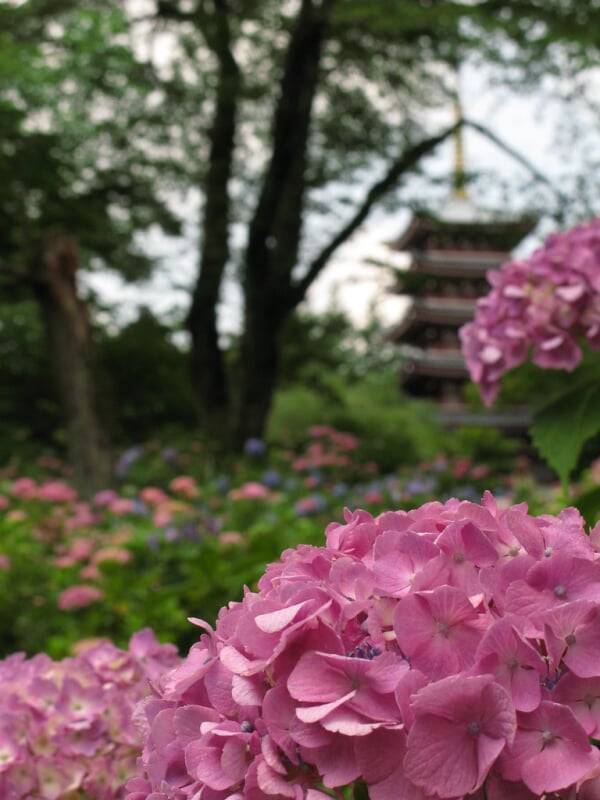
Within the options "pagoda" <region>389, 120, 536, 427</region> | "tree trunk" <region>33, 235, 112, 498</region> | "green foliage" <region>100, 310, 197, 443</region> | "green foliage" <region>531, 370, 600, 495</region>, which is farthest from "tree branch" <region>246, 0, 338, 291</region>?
"pagoda" <region>389, 120, 536, 427</region>

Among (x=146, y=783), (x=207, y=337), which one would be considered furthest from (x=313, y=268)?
(x=146, y=783)

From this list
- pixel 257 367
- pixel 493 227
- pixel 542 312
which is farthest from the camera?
pixel 257 367

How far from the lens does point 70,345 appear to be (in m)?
8.77

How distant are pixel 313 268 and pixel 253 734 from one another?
38.3 feet

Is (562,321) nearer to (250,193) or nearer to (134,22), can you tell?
(134,22)

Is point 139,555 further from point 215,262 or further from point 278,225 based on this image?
point 215,262

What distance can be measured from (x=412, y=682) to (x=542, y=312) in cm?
175

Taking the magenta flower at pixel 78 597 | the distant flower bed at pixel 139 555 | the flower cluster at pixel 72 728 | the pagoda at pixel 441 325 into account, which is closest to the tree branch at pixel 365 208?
the distant flower bed at pixel 139 555

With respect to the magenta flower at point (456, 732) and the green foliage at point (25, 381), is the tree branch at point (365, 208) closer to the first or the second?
the green foliage at point (25, 381)

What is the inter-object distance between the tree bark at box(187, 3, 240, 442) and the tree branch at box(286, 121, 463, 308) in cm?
124

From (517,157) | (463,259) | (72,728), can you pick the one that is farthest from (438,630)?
(463,259)

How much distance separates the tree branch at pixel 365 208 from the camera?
12273 mm

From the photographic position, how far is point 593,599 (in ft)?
2.81

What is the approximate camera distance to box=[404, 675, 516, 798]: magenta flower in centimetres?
76
